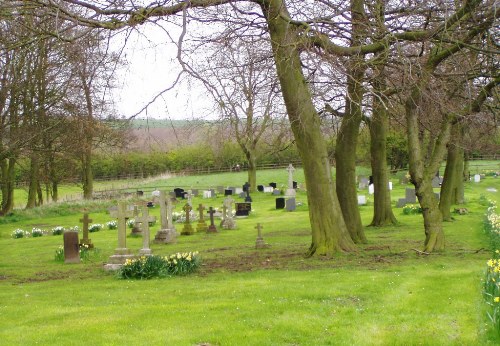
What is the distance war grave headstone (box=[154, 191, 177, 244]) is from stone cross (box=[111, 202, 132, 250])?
7.28m

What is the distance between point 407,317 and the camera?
7.67 meters

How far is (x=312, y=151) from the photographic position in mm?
14289

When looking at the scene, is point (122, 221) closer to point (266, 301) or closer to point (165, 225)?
point (266, 301)

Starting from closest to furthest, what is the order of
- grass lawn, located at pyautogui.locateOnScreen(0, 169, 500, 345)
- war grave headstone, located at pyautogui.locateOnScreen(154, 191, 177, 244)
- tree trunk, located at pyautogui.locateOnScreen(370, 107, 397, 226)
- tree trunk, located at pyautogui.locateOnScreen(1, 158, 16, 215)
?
grass lawn, located at pyautogui.locateOnScreen(0, 169, 500, 345), war grave headstone, located at pyautogui.locateOnScreen(154, 191, 177, 244), tree trunk, located at pyautogui.locateOnScreen(370, 107, 397, 226), tree trunk, located at pyautogui.locateOnScreen(1, 158, 16, 215)

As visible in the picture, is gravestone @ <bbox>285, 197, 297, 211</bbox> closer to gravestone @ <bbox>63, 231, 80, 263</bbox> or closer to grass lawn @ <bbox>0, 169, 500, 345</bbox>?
grass lawn @ <bbox>0, 169, 500, 345</bbox>

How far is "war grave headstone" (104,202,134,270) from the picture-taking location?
14039 mm

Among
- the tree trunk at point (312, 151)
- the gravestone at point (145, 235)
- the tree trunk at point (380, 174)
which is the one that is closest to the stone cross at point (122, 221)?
the gravestone at point (145, 235)

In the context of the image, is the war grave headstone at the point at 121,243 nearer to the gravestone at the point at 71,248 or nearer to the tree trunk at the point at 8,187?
the gravestone at the point at 71,248

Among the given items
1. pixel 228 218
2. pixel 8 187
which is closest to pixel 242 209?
pixel 228 218

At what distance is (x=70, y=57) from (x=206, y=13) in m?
2.93

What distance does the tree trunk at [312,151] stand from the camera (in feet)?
46.1

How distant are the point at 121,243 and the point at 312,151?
455 centimetres

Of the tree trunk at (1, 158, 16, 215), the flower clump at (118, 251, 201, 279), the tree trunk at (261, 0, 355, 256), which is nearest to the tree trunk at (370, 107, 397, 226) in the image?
the tree trunk at (261, 0, 355, 256)

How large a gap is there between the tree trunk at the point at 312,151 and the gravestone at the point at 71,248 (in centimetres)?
591
